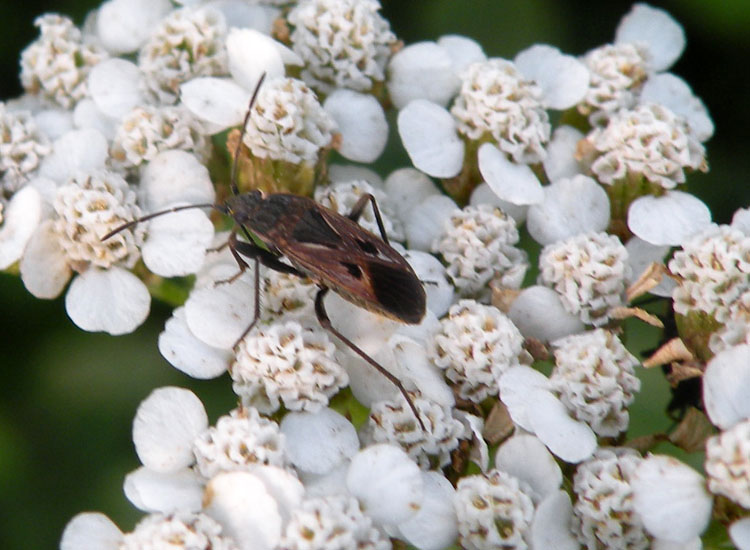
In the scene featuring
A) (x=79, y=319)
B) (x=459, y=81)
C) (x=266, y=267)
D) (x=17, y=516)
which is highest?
(x=459, y=81)

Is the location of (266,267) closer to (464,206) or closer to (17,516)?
(464,206)

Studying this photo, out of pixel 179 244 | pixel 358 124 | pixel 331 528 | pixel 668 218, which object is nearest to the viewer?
pixel 331 528

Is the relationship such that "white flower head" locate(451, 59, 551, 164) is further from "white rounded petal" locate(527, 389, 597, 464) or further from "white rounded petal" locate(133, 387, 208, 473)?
"white rounded petal" locate(133, 387, 208, 473)

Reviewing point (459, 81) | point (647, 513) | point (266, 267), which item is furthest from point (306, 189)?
point (647, 513)

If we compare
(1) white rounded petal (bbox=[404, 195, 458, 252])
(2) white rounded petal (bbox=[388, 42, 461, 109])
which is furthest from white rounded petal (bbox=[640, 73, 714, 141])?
(1) white rounded petal (bbox=[404, 195, 458, 252])

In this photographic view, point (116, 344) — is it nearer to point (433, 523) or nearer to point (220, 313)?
point (220, 313)

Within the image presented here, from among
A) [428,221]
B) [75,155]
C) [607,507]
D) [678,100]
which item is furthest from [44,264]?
[678,100]

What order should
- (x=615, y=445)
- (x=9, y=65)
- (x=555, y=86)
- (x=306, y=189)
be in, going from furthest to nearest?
(x=9, y=65) → (x=555, y=86) → (x=306, y=189) → (x=615, y=445)
